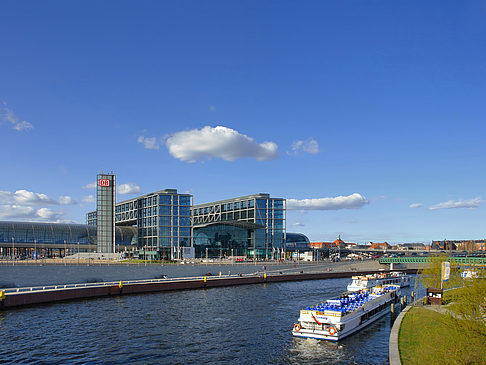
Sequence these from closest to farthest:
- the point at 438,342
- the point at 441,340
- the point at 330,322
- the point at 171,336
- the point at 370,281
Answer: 1. the point at 438,342
2. the point at 441,340
3. the point at 330,322
4. the point at 171,336
5. the point at 370,281

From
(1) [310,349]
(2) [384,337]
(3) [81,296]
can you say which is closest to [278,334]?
(1) [310,349]

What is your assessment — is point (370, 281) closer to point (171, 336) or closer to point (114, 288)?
point (114, 288)

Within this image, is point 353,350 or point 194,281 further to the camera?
point 194,281

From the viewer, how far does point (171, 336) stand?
47.6m

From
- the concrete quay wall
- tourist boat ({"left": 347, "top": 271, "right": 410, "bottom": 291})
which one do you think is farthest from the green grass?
the concrete quay wall

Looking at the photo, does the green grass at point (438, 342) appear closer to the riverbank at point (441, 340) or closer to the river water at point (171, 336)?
the riverbank at point (441, 340)

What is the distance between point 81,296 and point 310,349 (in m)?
47.1

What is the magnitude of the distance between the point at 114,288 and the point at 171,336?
36757mm

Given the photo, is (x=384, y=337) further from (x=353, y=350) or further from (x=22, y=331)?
(x=22, y=331)

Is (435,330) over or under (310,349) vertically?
over

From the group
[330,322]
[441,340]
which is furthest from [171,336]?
[441,340]

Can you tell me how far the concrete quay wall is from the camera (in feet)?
213

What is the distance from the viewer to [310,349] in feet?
140

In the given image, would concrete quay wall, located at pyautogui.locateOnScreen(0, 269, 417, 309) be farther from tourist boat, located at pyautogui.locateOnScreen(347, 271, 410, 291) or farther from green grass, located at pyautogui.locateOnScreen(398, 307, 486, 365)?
green grass, located at pyautogui.locateOnScreen(398, 307, 486, 365)
